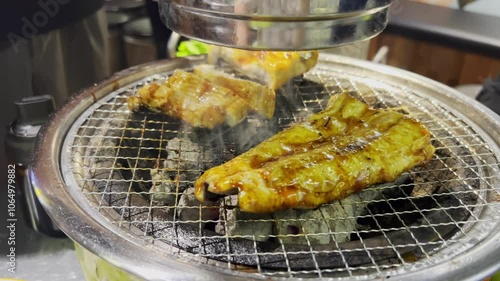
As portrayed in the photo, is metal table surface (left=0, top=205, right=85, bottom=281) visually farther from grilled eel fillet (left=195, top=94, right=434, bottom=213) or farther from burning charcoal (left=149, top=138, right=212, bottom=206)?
grilled eel fillet (left=195, top=94, right=434, bottom=213)

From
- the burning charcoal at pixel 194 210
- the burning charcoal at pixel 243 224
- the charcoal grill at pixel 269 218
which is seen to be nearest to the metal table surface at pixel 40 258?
the charcoal grill at pixel 269 218

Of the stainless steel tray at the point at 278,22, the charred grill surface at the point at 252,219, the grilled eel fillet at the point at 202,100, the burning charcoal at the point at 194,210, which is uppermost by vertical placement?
the stainless steel tray at the point at 278,22

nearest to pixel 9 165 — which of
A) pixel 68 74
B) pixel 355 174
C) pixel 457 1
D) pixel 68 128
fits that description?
pixel 68 74

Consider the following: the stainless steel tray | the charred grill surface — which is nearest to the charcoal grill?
the charred grill surface

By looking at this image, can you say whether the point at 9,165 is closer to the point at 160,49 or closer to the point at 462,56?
the point at 160,49

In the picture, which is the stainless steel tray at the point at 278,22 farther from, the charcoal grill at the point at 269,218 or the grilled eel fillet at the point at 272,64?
the grilled eel fillet at the point at 272,64
